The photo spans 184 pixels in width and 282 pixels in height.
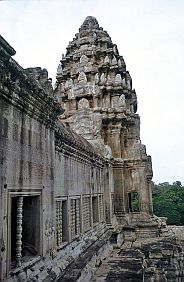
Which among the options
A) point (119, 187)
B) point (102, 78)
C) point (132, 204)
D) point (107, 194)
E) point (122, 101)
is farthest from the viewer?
point (132, 204)

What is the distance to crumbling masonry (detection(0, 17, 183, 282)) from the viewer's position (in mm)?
4395

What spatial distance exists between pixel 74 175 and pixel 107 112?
385 inches

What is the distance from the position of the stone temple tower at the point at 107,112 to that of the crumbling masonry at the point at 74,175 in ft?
0.20

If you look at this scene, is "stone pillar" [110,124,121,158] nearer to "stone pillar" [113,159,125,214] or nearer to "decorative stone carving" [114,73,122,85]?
"stone pillar" [113,159,125,214]

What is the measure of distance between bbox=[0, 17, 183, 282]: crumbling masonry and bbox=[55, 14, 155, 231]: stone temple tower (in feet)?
0.20

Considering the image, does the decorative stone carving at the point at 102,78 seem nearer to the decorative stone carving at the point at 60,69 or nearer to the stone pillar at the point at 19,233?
the decorative stone carving at the point at 60,69

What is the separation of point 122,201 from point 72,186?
900 cm

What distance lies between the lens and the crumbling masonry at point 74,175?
14.4 ft

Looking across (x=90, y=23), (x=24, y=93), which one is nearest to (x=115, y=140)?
(x=90, y=23)

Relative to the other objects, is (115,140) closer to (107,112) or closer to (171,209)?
(107,112)

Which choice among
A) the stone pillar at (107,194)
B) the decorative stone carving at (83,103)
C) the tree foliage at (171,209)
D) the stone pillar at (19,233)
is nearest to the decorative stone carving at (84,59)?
the decorative stone carving at (83,103)

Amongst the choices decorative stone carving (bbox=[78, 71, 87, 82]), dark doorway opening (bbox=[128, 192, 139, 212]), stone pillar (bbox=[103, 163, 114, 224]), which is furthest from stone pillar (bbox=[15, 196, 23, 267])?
dark doorway opening (bbox=[128, 192, 139, 212])

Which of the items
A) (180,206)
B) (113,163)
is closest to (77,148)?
(113,163)

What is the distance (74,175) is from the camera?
8.38 meters
